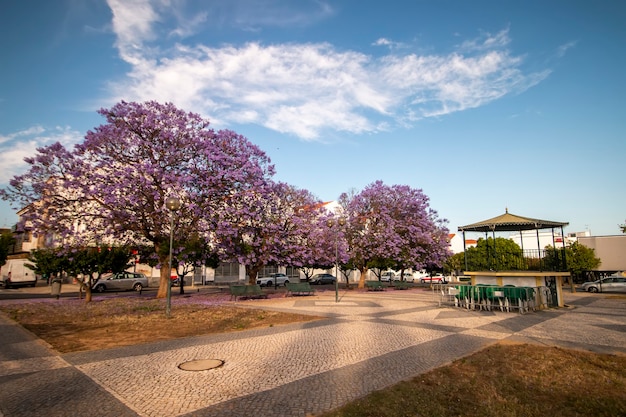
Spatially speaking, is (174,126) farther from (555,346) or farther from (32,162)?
(555,346)

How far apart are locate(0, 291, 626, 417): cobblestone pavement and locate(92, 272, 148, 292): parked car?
18.3 m

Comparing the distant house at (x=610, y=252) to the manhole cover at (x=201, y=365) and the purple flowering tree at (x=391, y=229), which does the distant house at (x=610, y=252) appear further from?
the manhole cover at (x=201, y=365)

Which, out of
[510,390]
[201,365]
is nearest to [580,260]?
[510,390]

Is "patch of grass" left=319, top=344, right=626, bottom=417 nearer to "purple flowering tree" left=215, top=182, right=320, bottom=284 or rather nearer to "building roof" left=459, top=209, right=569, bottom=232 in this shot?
"building roof" left=459, top=209, right=569, bottom=232

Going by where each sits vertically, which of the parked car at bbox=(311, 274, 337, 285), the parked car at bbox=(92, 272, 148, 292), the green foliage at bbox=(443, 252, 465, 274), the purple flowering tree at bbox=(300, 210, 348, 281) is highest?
the purple flowering tree at bbox=(300, 210, 348, 281)

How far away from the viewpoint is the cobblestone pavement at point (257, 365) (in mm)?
4961

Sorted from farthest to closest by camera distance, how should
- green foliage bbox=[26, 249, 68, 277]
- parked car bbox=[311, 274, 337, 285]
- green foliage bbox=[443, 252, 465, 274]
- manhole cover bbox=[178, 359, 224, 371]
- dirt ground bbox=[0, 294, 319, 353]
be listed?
green foliage bbox=[443, 252, 465, 274] < parked car bbox=[311, 274, 337, 285] < green foliage bbox=[26, 249, 68, 277] < dirt ground bbox=[0, 294, 319, 353] < manhole cover bbox=[178, 359, 224, 371]

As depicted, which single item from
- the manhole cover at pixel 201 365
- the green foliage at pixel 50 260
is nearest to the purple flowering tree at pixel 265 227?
the green foliage at pixel 50 260

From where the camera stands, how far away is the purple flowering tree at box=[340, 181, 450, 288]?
100 ft

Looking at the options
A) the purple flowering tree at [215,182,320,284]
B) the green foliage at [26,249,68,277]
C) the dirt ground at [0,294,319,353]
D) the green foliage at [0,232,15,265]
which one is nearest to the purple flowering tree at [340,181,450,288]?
the purple flowering tree at [215,182,320,284]

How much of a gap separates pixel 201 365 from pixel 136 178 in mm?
14283

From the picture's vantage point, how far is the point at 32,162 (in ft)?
59.9

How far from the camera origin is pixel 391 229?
30219mm

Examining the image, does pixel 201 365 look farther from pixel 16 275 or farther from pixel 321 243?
pixel 16 275
